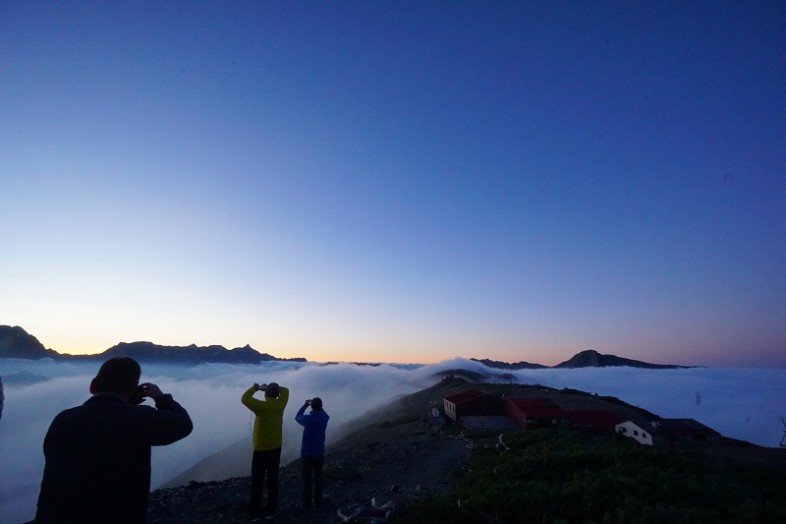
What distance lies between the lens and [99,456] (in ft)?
9.55

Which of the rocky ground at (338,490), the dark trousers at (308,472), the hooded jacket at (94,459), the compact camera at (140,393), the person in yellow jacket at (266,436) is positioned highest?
the compact camera at (140,393)

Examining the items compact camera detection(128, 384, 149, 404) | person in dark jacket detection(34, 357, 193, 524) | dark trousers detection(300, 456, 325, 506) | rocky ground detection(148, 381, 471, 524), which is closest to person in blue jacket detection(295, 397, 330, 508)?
dark trousers detection(300, 456, 325, 506)

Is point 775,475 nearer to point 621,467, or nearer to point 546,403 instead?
point 621,467

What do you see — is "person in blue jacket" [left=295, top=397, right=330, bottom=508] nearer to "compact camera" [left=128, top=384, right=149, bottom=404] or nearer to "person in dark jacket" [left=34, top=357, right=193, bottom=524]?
"compact camera" [left=128, top=384, right=149, bottom=404]

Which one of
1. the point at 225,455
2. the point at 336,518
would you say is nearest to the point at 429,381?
the point at 225,455

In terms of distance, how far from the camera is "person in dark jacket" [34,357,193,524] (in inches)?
112

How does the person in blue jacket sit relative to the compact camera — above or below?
below

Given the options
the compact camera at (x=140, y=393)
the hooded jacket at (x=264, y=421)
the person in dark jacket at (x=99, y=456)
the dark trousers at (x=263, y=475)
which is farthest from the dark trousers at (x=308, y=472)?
the person in dark jacket at (x=99, y=456)

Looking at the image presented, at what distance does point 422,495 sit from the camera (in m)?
11.5

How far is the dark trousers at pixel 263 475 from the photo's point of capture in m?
8.38

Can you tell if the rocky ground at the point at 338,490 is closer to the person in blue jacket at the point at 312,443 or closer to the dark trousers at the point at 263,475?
the dark trousers at the point at 263,475

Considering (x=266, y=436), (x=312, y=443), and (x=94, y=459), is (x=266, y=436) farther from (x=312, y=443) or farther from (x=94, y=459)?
(x=94, y=459)

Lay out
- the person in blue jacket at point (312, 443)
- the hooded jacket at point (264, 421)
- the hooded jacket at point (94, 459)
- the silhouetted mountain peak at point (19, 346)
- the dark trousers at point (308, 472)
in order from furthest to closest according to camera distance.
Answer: the silhouetted mountain peak at point (19, 346) < the dark trousers at point (308, 472) < the person in blue jacket at point (312, 443) < the hooded jacket at point (264, 421) < the hooded jacket at point (94, 459)

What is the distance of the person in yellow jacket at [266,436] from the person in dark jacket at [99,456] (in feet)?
17.6
